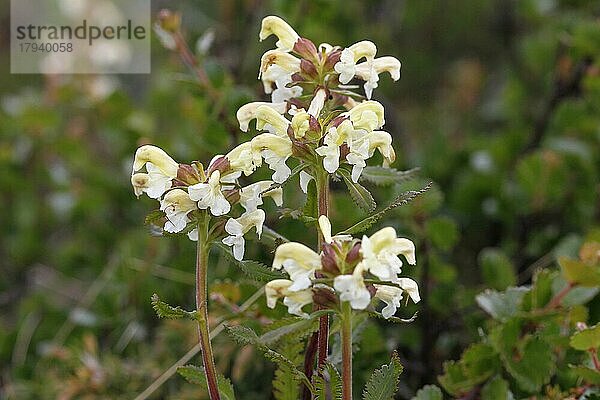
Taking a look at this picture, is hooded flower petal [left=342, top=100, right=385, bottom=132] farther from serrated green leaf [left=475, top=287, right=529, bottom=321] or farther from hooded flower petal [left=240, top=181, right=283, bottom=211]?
serrated green leaf [left=475, top=287, right=529, bottom=321]

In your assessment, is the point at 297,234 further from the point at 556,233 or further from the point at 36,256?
the point at 36,256

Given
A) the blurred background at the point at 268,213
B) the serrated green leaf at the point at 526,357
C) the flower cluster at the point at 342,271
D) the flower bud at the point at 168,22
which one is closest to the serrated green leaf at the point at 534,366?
the serrated green leaf at the point at 526,357

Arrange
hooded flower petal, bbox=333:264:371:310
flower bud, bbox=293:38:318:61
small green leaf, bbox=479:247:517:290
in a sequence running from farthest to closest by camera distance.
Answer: small green leaf, bbox=479:247:517:290 < flower bud, bbox=293:38:318:61 < hooded flower petal, bbox=333:264:371:310

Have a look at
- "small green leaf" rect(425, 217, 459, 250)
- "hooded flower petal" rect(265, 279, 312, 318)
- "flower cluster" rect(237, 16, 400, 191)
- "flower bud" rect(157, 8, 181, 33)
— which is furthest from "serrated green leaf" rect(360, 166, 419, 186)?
"flower bud" rect(157, 8, 181, 33)

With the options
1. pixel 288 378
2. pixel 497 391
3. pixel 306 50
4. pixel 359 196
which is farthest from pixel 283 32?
pixel 497 391

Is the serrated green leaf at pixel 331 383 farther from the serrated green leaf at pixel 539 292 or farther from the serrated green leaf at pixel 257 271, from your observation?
the serrated green leaf at pixel 539 292

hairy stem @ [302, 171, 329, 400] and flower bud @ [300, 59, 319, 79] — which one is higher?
flower bud @ [300, 59, 319, 79]

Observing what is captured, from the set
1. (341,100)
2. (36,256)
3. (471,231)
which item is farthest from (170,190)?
(36,256)
